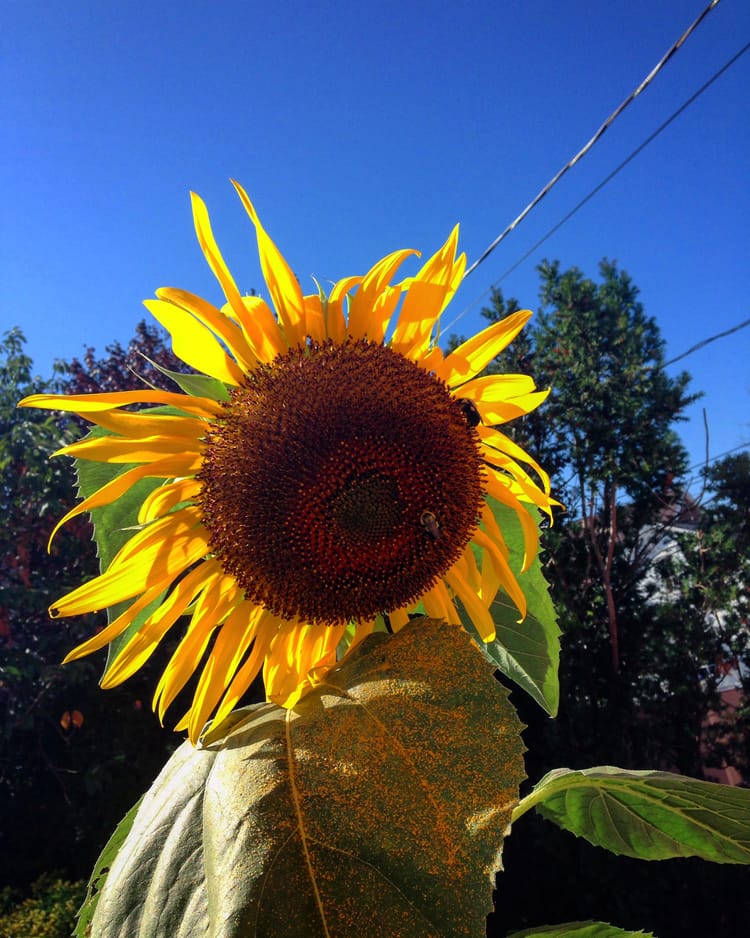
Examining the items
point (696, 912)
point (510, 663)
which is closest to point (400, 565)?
point (510, 663)

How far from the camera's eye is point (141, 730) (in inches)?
298

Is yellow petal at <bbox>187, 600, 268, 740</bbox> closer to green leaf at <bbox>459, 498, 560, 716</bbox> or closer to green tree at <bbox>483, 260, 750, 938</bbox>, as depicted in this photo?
green leaf at <bbox>459, 498, 560, 716</bbox>

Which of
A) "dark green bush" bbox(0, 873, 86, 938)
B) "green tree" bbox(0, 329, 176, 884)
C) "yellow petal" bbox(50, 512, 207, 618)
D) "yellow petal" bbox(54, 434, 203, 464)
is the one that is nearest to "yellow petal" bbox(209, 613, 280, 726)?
"yellow petal" bbox(50, 512, 207, 618)

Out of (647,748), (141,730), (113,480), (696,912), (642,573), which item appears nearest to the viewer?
(113,480)

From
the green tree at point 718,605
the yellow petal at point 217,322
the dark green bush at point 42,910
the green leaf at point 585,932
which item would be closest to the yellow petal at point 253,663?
the yellow petal at point 217,322

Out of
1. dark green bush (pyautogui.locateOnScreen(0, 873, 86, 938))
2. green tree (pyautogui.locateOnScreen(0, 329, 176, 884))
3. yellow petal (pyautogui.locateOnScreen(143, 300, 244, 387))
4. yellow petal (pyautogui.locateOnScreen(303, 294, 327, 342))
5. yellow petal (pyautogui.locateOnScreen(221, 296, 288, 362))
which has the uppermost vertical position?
yellow petal (pyautogui.locateOnScreen(303, 294, 327, 342))

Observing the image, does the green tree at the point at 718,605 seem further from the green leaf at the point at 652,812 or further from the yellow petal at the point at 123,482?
the yellow petal at the point at 123,482

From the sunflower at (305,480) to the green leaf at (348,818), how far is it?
287 mm

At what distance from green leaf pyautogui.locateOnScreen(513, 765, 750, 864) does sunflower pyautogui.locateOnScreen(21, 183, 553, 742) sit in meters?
0.24

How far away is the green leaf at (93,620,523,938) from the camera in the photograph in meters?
0.56

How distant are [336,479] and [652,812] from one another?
24.8 inches

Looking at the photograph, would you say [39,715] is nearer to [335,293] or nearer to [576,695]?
[576,695]

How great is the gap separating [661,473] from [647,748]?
3.34m

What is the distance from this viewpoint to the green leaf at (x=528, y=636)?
40.5 inches
